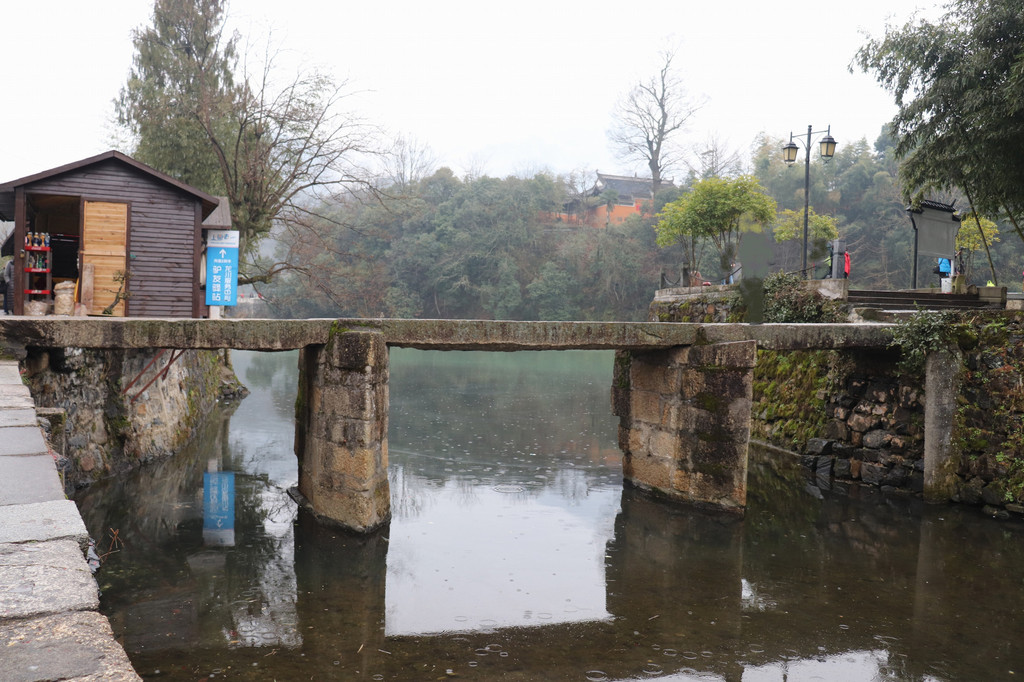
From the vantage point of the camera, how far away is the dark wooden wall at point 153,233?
13.8 m

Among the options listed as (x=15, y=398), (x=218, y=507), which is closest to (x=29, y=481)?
(x=15, y=398)

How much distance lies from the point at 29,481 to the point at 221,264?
1223cm

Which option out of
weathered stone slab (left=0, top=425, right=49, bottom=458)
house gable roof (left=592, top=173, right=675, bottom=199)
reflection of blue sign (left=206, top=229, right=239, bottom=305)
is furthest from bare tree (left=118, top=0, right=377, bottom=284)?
house gable roof (left=592, top=173, right=675, bottom=199)

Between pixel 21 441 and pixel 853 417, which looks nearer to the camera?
pixel 21 441

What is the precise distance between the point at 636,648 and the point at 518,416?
13.4m

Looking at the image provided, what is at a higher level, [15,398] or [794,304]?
[794,304]

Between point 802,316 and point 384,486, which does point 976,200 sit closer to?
point 802,316

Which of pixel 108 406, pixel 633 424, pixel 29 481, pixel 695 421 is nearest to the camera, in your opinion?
pixel 29 481

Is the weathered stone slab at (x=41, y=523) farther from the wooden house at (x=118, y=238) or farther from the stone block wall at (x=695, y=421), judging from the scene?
the wooden house at (x=118, y=238)

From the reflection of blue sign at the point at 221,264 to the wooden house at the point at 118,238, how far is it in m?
0.61

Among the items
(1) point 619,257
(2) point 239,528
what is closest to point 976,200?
(2) point 239,528

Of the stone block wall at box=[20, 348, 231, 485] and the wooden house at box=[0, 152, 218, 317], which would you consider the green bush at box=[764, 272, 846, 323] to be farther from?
the stone block wall at box=[20, 348, 231, 485]

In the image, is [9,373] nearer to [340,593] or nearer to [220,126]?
[340,593]

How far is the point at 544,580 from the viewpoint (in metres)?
8.38
